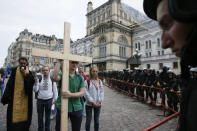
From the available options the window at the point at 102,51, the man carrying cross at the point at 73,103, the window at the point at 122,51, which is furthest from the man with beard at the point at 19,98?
the window at the point at 122,51

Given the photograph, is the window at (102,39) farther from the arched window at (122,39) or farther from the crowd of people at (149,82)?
the crowd of people at (149,82)

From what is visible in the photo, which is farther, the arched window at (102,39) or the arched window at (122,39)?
the arched window at (102,39)

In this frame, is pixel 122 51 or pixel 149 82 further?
pixel 122 51

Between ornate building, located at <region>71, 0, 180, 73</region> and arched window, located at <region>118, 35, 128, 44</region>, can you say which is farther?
arched window, located at <region>118, 35, 128, 44</region>

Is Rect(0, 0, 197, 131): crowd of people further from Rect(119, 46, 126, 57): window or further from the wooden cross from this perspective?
Rect(119, 46, 126, 57): window

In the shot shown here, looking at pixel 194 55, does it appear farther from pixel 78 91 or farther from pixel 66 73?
pixel 78 91

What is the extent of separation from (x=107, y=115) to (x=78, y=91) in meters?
3.58

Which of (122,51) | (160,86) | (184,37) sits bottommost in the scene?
(160,86)

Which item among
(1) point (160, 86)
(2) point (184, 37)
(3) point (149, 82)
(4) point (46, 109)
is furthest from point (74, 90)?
(3) point (149, 82)

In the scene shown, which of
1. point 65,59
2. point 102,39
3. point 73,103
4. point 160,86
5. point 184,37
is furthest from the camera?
point 102,39

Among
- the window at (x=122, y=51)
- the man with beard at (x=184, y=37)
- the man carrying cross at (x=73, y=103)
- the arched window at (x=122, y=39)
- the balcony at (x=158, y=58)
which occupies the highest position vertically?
the arched window at (x=122, y=39)

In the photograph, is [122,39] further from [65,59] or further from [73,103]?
[65,59]

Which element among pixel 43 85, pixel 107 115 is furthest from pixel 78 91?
pixel 107 115

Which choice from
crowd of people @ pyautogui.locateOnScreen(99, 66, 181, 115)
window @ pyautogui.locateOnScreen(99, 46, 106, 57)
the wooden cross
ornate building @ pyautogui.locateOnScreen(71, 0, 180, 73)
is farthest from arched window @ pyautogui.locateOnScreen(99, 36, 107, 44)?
the wooden cross
